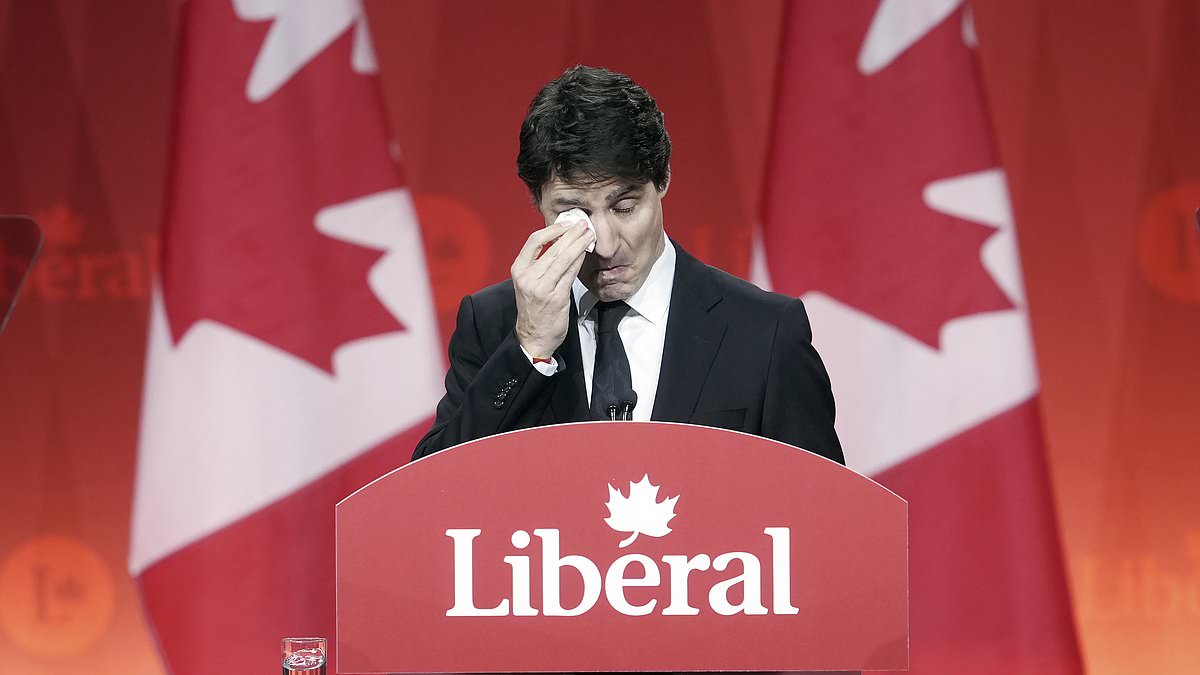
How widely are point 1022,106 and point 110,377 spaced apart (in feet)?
7.73

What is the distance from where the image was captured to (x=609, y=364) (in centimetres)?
130

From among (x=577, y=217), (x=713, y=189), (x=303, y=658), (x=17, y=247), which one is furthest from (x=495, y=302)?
(x=17, y=247)

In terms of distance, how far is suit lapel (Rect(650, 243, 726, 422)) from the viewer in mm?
1298

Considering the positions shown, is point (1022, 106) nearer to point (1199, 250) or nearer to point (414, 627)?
point (1199, 250)

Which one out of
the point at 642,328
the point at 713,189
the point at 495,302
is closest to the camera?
the point at 642,328

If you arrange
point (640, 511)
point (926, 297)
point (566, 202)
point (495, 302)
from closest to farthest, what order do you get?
point (640, 511) < point (566, 202) < point (495, 302) < point (926, 297)

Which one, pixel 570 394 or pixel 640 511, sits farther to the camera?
pixel 570 394

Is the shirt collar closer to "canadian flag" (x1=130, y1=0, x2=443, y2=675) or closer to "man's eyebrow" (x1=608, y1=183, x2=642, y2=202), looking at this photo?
"man's eyebrow" (x1=608, y1=183, x2=642, y2=202)

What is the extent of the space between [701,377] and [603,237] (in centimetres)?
19

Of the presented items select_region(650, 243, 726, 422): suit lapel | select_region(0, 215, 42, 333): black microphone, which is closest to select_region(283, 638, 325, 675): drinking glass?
select_region(650, 243, 726, 422): suit lapel

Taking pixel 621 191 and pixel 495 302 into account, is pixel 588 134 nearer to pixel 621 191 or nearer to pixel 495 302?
pixel 621 191

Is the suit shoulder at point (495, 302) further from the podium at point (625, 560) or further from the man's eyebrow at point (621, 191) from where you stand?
the podium at point (625, 560)

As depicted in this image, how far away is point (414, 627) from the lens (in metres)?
0.84

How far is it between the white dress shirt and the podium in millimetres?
494
